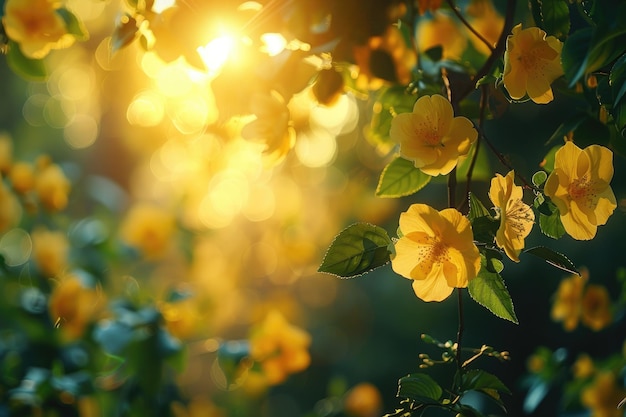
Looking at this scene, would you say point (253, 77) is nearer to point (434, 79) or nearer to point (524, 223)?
point (434, 79)

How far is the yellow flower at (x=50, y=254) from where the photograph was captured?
130 centimetres

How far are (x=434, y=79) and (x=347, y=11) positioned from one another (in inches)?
4.4

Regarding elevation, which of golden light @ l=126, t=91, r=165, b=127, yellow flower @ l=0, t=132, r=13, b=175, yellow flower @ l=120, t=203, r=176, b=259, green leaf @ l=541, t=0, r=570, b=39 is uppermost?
green leaf @ l=541, t=0, r=570, b=39

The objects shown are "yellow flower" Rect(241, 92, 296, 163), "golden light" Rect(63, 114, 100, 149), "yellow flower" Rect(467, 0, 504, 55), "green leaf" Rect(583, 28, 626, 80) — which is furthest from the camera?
"golden light" Rect(63, 114, 100, 149)

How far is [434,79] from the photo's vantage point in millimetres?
670

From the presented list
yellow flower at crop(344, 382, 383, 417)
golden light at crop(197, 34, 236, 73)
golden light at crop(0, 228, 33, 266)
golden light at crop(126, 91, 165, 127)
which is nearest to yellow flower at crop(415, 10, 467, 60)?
golden light at crop(197, 34, 236, 73)

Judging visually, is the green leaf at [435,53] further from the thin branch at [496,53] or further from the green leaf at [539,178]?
the green leaf at [539,178]

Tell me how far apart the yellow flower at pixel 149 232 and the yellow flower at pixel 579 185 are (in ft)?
3.41

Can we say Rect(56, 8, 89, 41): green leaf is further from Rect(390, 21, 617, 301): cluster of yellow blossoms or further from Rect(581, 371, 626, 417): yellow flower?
Rect(581, 371, 626, 417): yellow flower

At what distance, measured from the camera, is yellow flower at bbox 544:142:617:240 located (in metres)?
0.48

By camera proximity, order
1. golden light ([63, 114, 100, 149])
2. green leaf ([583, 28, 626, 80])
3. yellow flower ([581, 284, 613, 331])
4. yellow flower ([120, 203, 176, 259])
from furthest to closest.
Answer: golden light ([63, 114, 100, 149]), yellow flower ([120, 203, 176, 259]), yellow flower ([581, 284, 613, 331]), green leaf ([583, 28, 626, 80])

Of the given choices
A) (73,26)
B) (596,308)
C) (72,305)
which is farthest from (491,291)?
(72,305)

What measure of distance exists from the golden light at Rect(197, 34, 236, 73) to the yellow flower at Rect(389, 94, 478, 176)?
0.23 metres

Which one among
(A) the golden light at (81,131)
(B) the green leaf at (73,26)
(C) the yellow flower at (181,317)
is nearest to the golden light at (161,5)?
(B) the green leaf at (73,26)
